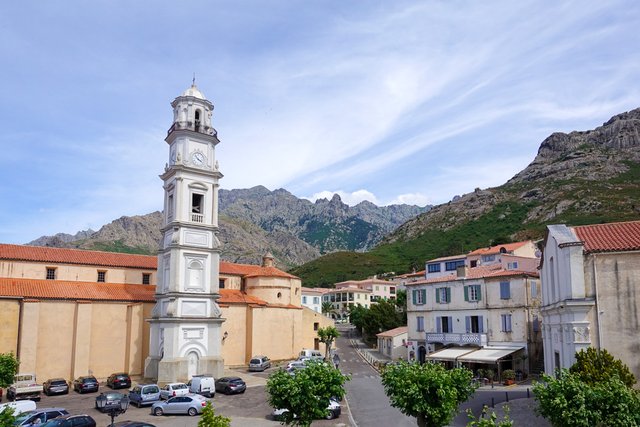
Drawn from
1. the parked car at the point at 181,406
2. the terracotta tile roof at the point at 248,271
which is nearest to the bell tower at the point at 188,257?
the parked car at the point at 181,406

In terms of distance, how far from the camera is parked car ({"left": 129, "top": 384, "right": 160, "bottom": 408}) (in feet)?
114

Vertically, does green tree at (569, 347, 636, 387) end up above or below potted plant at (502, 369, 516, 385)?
above

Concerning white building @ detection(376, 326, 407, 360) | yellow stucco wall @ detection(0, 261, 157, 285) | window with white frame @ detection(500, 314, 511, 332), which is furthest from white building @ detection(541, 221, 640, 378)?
yellow stucco wall @ detection(0, 261, 157, 285)

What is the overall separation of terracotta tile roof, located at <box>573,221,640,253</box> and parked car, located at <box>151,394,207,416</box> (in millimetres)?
24195

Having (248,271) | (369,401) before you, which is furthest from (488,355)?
(248,271)

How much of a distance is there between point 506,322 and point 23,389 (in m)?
38.4

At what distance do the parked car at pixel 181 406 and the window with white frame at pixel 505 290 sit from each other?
27260 millimetres

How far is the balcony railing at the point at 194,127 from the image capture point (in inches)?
1894

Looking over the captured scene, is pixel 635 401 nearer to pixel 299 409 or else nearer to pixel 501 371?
pixel 299 409

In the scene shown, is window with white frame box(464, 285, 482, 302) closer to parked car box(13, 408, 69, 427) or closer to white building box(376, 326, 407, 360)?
white building box(376, 326, 407, 360)

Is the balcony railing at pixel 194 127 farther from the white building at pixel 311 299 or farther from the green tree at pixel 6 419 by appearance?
the white building at pixel 311 299

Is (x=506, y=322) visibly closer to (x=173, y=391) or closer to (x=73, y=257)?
(x=173, y=391)

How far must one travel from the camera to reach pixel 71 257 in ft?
163

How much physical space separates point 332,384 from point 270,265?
46.8 metres
